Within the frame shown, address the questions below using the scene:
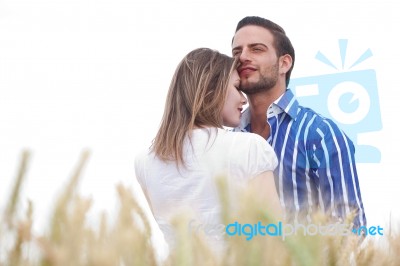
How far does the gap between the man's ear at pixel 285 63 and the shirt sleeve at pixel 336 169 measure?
1.84 ft

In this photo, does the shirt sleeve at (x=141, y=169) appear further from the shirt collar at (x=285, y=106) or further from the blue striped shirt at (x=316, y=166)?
the shirt collar at (x=285, y=106)

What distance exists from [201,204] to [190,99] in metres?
0.47

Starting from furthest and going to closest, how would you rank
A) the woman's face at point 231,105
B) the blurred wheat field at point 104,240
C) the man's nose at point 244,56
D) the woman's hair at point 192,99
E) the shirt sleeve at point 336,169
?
the man's nose at point 244,56, the shirt sleeve at point 336,169, the woman's face at point 231,105, the woman's hair at point 192,99, the blurred wheat field at point 104,240

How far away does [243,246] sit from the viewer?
0.53 metres

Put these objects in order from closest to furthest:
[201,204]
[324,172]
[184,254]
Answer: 1. [184,254]
2. [201,204]
3. [324,172]

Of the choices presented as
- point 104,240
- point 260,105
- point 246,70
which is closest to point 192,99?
point 246,70

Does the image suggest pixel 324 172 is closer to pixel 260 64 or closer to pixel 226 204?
pixel 260 64

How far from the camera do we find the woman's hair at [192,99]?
1939 millimetres

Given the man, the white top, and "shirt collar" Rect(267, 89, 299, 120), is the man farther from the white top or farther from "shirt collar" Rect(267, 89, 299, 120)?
the white top

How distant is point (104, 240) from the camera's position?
54 centimetres

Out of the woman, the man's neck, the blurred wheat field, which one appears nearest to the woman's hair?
the woman

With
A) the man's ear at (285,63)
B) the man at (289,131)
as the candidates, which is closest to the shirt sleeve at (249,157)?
the man at (289,131)

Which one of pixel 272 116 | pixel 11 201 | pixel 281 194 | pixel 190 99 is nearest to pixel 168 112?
pixel 190 99

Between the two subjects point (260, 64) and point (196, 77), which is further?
point (260, 64)
